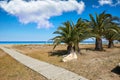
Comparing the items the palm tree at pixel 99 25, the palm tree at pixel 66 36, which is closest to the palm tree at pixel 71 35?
the palm tree at pixel 66 36

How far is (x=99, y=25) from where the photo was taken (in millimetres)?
20797

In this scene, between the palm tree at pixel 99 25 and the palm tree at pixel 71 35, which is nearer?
the palm tree at pixel 71 35

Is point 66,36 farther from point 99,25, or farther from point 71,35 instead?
point 99,25

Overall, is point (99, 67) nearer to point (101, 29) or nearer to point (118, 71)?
point (118, 71)

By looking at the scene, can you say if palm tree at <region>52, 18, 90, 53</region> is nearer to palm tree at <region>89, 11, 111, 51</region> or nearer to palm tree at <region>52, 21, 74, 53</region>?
palm tree at <region>52, 21, 74, 53</region>

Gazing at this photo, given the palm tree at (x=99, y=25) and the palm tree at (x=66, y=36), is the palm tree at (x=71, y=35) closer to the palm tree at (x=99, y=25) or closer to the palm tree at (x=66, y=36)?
the palm tree at (x=66, y=36)

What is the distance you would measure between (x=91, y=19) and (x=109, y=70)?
12434 millimetres

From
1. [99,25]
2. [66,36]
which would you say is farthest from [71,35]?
[99,25]

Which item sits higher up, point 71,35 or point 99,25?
point 99,25

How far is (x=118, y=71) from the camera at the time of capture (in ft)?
30.4

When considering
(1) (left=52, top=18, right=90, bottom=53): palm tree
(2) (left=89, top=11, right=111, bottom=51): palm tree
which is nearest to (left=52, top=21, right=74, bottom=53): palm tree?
(1) (left=52, top=18, right=90, bottom=53): palm tree

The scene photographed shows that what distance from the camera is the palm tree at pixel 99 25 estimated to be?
20.5 metres

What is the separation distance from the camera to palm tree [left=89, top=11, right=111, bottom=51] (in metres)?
20.5

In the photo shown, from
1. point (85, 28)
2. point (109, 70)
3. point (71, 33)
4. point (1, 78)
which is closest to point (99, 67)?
point (109, 70)
